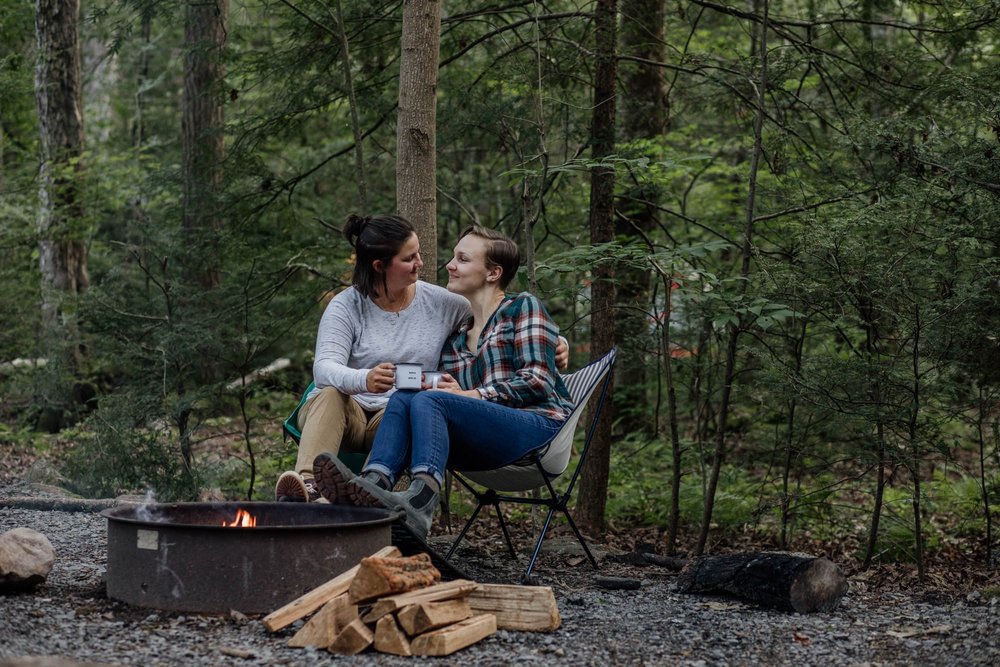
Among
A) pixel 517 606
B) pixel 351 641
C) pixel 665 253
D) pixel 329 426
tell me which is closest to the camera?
pixel 351 641

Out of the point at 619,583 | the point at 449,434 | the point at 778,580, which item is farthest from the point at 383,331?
the point at 778,580

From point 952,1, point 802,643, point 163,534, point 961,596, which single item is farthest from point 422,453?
point 952,1

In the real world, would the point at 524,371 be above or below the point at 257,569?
above

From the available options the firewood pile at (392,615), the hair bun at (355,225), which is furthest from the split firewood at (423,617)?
the hair bun at (355,225)

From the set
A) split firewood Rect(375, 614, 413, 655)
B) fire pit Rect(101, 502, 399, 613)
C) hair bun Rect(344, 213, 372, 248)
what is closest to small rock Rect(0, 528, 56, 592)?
fire pit Rect(101, 502, 399, 613)

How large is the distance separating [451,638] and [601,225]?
298 cm

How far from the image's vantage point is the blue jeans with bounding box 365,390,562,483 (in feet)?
11.2

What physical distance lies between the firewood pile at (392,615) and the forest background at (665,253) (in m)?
1.65

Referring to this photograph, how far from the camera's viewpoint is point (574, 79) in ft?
18.5

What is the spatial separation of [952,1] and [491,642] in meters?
4.25

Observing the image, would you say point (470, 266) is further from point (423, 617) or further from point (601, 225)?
point (423, 617)

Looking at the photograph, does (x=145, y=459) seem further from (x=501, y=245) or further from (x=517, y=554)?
(x=501, y=245)

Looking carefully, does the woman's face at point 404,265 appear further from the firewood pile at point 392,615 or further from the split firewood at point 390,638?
the split firewood at point 390,638

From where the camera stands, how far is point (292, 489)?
3.50 meters
